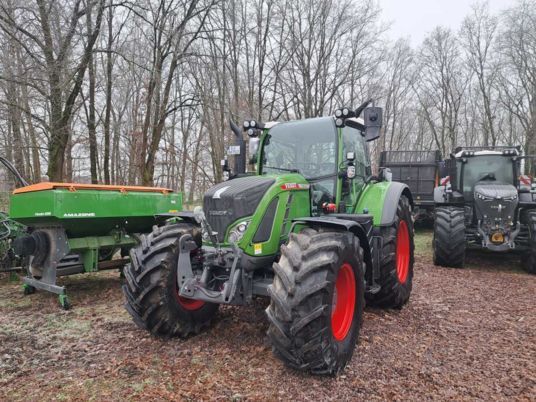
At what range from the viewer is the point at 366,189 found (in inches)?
203

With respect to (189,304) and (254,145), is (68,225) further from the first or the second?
(254,145)

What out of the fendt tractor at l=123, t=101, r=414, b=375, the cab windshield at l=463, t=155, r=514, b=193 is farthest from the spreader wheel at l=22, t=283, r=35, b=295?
the cab windshield at l=463, t=155, r=514, b=193

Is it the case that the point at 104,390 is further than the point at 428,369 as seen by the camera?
No

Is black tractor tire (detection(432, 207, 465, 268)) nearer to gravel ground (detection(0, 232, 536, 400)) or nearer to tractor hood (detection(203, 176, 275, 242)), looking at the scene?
gravel ground (detection(0, 232, 536, 400))

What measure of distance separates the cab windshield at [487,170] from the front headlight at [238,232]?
714 cm

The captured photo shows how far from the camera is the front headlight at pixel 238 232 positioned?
142 inches

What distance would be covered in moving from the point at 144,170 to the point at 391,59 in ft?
69.8

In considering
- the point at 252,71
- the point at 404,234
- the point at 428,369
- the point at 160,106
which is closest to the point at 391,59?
the point at 252,71

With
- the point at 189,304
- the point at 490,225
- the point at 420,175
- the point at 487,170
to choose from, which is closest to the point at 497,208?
the point at 490,225

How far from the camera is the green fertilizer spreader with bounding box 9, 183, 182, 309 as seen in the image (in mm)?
5398

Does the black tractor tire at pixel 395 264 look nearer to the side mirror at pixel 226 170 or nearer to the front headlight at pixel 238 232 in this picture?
the front headlight at pixel 238 232

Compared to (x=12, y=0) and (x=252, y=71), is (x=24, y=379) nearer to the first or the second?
(x=12, y=0)

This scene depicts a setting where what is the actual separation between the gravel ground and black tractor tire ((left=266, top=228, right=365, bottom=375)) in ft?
0.74

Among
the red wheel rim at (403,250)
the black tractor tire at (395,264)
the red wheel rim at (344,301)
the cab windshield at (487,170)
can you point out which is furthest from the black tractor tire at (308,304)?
the cab windshield at (487,170)
